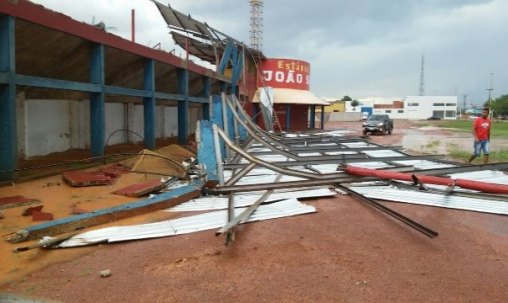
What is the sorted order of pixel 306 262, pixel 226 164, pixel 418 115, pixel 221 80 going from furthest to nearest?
pixel 418 115 → pixel 221 80 → pixel 226 164 → pixel 306 262

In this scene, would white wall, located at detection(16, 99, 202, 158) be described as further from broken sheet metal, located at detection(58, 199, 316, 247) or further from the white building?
the white building

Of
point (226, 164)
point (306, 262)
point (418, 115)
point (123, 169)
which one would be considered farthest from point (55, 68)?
point (418, 115)

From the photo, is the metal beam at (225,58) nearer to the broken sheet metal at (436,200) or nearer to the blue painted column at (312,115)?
the blue painted column at (312,115)

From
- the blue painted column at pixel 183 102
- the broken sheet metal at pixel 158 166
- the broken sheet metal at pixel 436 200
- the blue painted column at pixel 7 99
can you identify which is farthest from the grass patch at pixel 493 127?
the blue painted column at pixel 7 99

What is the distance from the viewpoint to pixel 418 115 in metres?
100

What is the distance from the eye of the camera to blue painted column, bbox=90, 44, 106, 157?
1010 cm

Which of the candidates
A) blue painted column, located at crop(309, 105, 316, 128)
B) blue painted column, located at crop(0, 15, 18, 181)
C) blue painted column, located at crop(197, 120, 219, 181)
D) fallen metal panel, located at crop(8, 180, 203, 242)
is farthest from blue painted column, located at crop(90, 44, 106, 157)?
blue painted column, located at crop(309, 105, 316, 128)

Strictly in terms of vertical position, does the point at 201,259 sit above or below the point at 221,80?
below

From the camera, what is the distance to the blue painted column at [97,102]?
10102 millimetres

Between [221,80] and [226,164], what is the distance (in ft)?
40.3

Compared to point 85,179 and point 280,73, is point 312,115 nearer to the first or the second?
point 280,73

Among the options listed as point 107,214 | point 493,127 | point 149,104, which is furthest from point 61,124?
point 493,127

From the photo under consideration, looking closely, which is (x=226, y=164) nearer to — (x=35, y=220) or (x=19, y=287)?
(x=35, y=220)

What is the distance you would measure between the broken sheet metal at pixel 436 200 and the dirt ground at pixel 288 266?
0.75 meters
